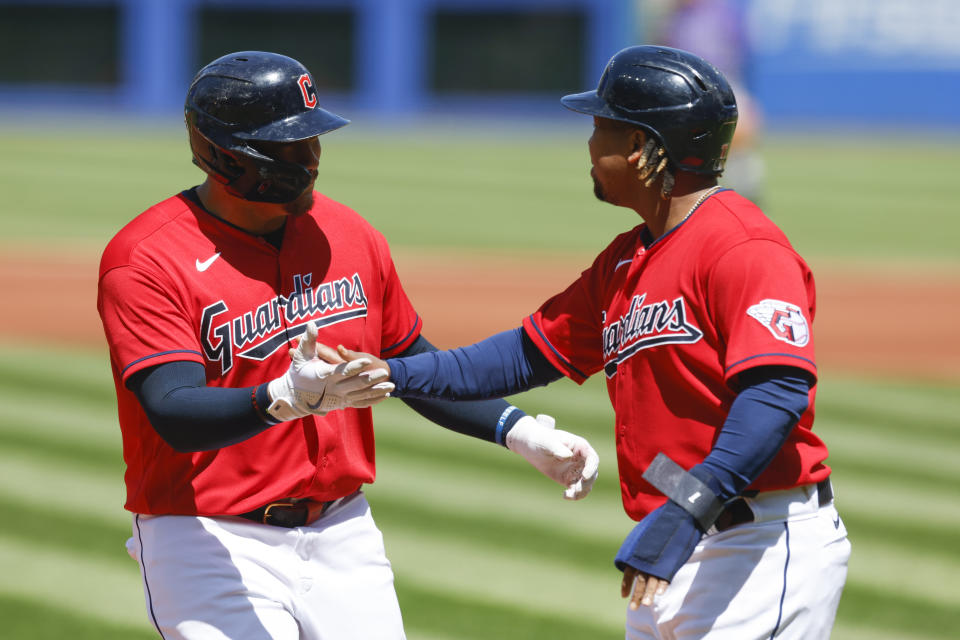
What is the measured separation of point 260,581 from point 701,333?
1.27 metres

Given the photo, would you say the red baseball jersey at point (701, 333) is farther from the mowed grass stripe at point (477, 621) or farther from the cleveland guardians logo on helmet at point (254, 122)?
the mowed grass stripe at point (477, 621)

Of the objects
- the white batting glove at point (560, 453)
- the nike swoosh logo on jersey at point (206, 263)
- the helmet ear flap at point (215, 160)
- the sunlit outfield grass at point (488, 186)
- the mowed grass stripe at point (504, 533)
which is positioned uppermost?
the helmet ear flap at point (215, 160)

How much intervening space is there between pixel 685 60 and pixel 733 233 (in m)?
0.49

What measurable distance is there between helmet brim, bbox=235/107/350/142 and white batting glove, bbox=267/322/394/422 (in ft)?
1.81

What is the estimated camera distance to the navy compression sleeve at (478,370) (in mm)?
3467

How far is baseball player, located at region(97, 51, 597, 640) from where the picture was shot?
121 inches

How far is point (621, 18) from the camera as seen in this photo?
106 ft

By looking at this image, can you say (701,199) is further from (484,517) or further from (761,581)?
(484,517)

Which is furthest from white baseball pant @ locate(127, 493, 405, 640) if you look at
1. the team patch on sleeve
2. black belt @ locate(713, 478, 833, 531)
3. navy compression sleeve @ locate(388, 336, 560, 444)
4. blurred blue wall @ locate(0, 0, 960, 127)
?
blurred blue wall @ locate(0, 0, 960, 127)

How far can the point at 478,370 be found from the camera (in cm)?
355

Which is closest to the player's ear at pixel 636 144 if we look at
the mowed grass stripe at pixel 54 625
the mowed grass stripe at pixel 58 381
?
the mowed grass stripe at pixel 54 625

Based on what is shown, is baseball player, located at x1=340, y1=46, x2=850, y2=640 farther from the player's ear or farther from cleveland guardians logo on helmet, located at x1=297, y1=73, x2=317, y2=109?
cleveland guardians logo on helmet, located at x1=297, y1=73, x2=317, y2=109

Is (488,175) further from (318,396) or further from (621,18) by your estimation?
(318,396)

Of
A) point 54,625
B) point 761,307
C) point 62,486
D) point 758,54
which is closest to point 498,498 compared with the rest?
point 62,486
